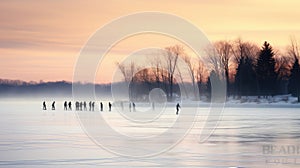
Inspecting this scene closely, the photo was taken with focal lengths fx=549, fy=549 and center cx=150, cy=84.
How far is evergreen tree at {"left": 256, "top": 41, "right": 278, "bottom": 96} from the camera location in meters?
86.5

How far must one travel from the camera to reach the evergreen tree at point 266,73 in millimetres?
86500

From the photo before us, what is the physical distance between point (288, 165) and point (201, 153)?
3777 mm

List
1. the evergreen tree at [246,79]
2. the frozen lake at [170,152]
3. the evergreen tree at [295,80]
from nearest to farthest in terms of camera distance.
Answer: the frozen lake at [170,152], the evergreen tree at [295,80], the evergreen tree at [246,79]

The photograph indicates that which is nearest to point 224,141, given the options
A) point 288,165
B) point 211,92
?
point 288,165

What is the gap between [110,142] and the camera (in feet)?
68.0

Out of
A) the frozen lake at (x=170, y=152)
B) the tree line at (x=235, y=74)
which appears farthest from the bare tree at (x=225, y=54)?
the frozen lake at (x=170, y=152)

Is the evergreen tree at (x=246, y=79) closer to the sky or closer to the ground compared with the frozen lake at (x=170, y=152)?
closer to the sky

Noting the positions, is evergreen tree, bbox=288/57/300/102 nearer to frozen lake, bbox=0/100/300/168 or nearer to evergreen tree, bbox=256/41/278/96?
evergreen tree, bbox=256/41/278/96

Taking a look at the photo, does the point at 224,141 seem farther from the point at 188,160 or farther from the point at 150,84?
the point at 150,84

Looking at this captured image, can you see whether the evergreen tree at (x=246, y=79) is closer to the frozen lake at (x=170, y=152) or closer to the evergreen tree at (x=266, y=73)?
the evergreen tree at (x=266, y=73)

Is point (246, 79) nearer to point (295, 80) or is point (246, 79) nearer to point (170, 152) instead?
point (295, 80)

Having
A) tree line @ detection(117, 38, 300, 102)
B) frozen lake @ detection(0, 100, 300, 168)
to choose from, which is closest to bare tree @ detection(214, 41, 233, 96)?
tree line @ detection(117, 38, 300, 102)

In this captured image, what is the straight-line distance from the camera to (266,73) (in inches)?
3462

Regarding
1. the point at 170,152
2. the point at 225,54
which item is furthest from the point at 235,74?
the point at 170,152
